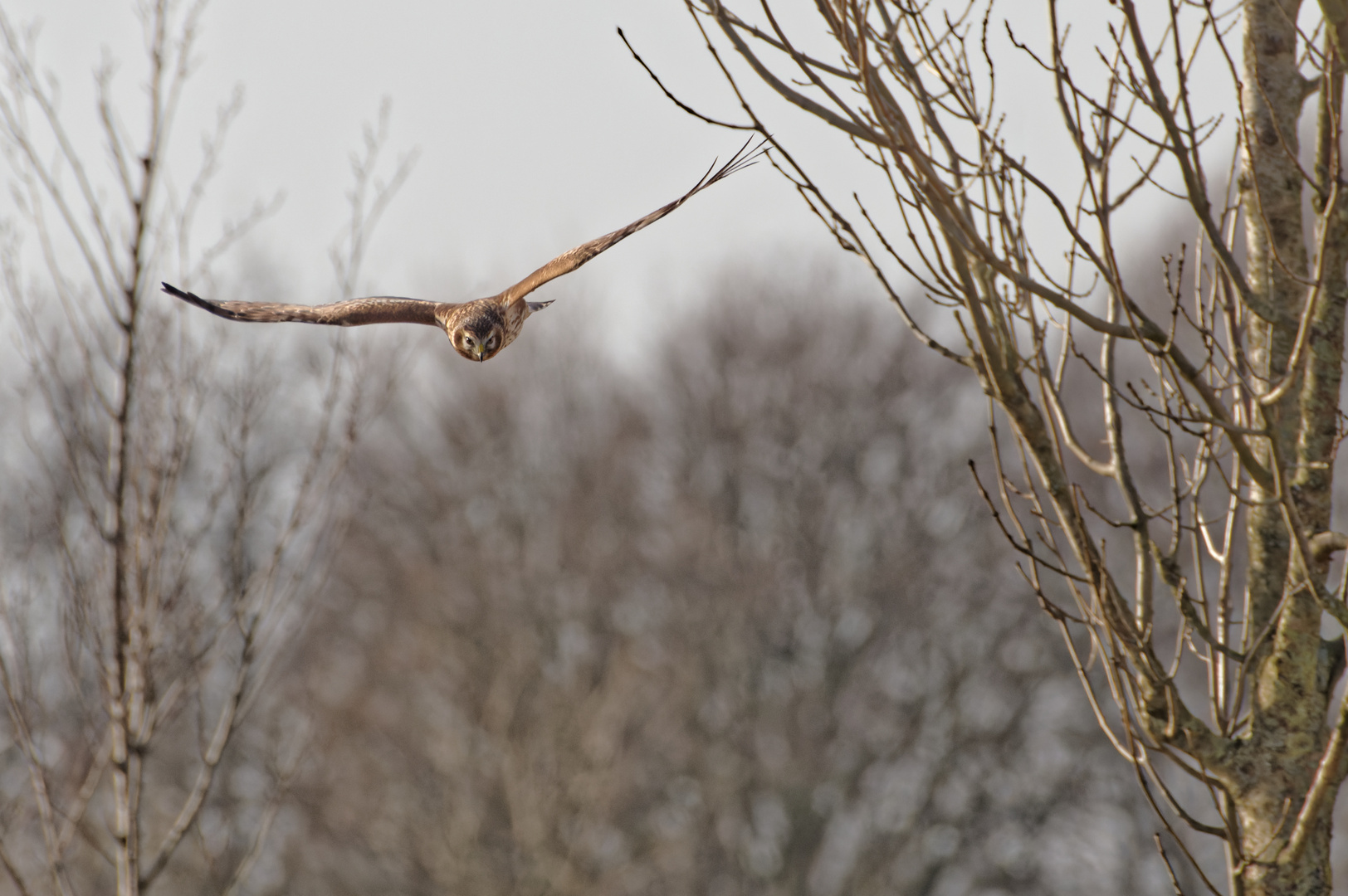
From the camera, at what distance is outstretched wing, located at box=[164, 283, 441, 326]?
2.11 m

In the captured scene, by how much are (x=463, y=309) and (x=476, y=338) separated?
3.7 inches

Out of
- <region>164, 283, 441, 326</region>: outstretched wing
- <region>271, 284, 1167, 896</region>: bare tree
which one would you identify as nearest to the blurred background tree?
<region>271, 284, 1167, 896</region>: bare tree

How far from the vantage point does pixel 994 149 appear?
2.98 meters

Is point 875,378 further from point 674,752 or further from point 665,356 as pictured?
point 674,752

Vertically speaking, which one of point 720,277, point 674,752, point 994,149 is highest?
point 720,277

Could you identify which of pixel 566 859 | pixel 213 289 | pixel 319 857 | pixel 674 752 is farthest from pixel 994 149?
pixel 319 857

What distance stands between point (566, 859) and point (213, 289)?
873 centimetres

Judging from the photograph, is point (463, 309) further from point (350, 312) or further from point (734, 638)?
point (734, 638)

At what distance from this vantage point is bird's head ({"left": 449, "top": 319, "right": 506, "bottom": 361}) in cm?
203

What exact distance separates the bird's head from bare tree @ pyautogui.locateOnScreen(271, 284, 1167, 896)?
513 inches

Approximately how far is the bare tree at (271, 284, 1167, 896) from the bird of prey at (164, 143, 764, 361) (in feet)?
42.3

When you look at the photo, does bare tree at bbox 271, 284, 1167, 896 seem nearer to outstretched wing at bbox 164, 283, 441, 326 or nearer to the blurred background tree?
the blurred background tree

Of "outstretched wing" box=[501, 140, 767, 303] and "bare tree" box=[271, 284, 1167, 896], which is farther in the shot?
"bare tree" box=[271, 284, 1167, 896]

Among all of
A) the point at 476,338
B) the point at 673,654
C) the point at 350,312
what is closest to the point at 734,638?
the point at 673,654
